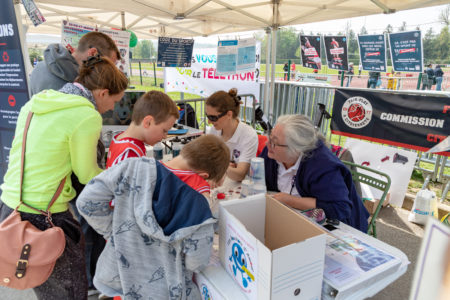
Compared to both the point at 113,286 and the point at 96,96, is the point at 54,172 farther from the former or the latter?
the point at 113,286

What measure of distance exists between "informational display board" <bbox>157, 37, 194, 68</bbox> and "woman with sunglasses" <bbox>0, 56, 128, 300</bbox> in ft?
15.0

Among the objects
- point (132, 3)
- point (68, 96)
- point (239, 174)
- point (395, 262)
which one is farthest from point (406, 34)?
point (68, 96)

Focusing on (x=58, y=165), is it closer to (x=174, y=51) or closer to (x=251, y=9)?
(x=251, y=9)

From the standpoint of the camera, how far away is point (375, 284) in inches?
43.5

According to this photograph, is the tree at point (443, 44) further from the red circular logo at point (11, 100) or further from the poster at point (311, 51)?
the red circular logo at point (11, 100)

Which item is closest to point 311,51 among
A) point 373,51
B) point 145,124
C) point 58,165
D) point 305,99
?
point 373,51

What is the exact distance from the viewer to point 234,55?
17.1ft

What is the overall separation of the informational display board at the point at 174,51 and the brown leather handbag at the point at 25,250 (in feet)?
15.7

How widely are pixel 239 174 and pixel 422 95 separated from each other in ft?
10.2

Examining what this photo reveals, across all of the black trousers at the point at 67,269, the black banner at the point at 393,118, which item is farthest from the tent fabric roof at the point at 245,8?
the black trousers at the point at 67,269

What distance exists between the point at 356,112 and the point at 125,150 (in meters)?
3.97

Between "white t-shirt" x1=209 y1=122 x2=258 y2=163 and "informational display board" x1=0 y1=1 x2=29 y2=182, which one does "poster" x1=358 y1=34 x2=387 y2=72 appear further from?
"informational display board" x1=0 y1=1 x2=29 y2=182

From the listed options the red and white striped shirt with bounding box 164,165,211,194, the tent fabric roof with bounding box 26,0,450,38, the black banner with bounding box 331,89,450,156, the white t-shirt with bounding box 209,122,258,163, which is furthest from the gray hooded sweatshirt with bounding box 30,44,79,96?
the black banner with bounding box 331,89,450,156

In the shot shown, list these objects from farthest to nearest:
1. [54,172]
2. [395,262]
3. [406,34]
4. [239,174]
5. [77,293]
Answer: [406,34] → [239,174] → [77,293] → [54,172] → [395,262]
